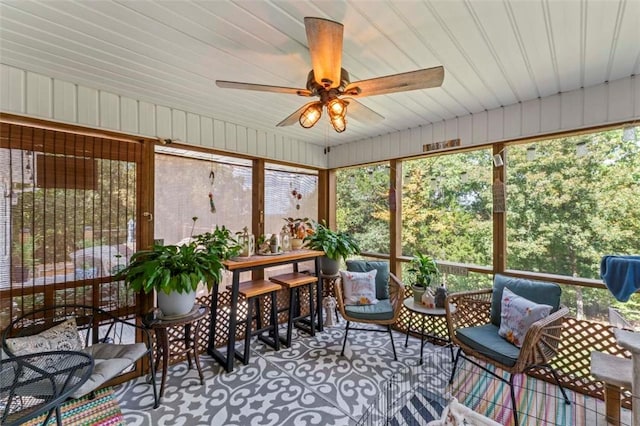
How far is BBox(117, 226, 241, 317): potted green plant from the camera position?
7.14 ft

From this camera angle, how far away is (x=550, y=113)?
8.34 ft

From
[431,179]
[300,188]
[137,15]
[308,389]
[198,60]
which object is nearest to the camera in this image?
[137,15]

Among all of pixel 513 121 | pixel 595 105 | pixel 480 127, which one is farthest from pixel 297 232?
pixel 595 105

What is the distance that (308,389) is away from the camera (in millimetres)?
2354

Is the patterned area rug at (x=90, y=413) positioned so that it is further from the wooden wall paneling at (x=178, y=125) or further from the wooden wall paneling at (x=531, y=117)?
the wooden wall paneling at (x=531, y=117)

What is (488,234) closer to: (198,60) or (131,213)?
(198,60)

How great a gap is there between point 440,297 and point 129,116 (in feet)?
11.4

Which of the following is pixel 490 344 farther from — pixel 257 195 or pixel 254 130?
pixel 254 130

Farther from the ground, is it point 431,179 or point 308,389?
point 431,179

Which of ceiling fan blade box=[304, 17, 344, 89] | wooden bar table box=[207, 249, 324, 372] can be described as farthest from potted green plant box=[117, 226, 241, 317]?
ceiling fan blade box=[304, 17, 344, 89]

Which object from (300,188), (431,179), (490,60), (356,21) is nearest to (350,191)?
(300,188)

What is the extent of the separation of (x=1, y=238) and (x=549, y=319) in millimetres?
4033

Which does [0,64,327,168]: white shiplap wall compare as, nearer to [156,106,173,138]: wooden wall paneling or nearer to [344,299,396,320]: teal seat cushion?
[156,106,173,138]: wooden wall paneling

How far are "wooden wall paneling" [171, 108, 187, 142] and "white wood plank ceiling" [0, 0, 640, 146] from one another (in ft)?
0.93
